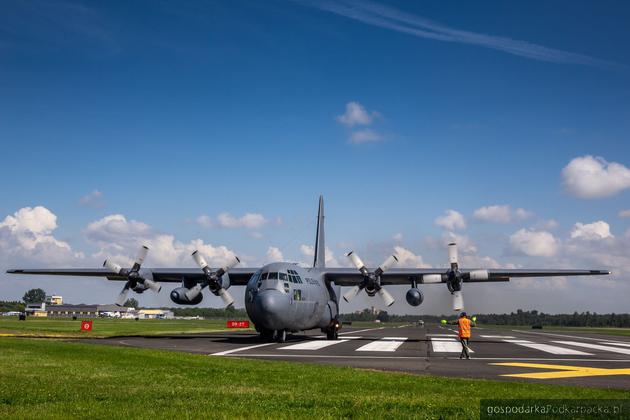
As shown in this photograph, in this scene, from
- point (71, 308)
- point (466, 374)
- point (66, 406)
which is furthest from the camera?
point (71, 308)

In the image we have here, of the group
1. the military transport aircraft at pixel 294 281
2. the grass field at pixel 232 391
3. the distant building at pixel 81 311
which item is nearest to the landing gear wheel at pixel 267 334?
the military transport aircraft at pixel 294 281

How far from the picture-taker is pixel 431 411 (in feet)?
29.6

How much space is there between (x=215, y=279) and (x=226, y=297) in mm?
1367

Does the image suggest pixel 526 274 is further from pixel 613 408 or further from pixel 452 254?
pixel 613 408

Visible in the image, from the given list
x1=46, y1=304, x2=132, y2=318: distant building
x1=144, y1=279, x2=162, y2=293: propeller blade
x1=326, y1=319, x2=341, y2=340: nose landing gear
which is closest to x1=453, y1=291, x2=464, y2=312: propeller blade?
x1=326, y1=319, x2=341, y2=340: nose landing gear

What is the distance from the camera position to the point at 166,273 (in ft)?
124

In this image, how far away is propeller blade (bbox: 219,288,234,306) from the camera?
114ft

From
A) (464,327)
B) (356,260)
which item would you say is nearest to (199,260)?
(356,260)

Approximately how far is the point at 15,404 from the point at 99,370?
5521 millimetres

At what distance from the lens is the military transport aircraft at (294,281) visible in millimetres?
29031

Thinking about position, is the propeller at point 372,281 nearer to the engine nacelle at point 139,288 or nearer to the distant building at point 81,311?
Answer: the engine nacelle at point 139,288

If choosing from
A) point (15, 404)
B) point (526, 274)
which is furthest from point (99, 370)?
point (526, 274)

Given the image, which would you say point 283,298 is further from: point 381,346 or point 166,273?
point 166,273

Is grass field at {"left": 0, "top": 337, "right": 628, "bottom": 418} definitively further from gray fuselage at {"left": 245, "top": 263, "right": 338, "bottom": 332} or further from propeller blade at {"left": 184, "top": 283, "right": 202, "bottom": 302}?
propeller blade at {"left": 184, "top": 283, "right": 202, "bottom": 302}
